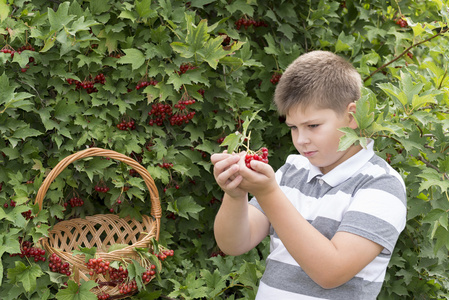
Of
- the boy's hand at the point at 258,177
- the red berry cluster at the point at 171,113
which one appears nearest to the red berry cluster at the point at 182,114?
the red berry cluster at the point at 171,113

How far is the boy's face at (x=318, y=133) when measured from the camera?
1.78 metres

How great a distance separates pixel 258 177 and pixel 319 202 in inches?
14.4

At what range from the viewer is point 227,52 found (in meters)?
2.67

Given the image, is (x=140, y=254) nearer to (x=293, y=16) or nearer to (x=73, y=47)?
(x=73, y=47)

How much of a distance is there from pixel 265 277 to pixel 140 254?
2.68 ft

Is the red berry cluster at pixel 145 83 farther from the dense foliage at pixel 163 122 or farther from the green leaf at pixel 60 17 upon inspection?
the green leaf at pixel 60 17

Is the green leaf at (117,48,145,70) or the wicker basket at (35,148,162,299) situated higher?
the green leaf at (117,48,145,70)

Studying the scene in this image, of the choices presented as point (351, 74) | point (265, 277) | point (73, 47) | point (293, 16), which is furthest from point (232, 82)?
point (265, 277)

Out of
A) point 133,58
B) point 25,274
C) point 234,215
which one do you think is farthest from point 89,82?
point 234,215

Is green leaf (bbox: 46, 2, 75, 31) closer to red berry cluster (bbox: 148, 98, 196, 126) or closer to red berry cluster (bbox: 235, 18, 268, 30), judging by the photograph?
red berry cluster (bbox: 148, 98, 196, 126)

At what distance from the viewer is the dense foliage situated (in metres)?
2.36

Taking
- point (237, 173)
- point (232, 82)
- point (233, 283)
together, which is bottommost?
point (233, 283)

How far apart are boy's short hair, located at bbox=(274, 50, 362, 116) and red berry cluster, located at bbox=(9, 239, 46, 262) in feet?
4.27

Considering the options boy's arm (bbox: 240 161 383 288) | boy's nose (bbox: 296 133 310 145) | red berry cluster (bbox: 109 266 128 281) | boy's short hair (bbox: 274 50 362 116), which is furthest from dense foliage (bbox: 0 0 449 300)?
boy's arm (bbox: 240 161 383 288)
